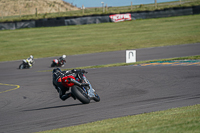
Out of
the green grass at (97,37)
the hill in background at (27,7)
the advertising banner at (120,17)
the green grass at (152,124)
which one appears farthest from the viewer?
the hill in background at (27,7)

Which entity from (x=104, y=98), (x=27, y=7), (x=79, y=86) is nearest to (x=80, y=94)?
(x=79, y=86)

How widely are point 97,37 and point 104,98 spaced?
25.9m

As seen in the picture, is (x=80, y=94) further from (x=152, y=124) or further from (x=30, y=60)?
(x=30, y=60)

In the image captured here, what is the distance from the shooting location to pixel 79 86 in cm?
864

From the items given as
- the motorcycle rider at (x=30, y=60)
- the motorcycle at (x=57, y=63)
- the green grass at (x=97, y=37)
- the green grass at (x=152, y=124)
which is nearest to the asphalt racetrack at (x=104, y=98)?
the green grass at (x=152, y=124)

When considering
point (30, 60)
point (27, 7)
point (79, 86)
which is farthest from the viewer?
point (27, 7)

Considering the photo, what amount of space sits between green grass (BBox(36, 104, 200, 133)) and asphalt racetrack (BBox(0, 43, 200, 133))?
84cm

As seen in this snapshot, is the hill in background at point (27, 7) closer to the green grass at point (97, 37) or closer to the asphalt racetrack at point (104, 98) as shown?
the green grass at point (97, 37)

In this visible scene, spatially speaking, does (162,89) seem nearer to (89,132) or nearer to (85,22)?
(89,132)

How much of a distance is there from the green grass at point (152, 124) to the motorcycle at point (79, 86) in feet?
6.59

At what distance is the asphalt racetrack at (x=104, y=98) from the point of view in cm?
764

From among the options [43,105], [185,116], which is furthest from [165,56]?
[185,116]

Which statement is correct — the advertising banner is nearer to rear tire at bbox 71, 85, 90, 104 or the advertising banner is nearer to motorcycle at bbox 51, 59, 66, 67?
motorcycle at bbox 51, 59, 66, 67

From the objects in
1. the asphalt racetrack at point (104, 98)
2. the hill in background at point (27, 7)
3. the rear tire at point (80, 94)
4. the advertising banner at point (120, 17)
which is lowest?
the asphalt racetrack at point (104, 98)
